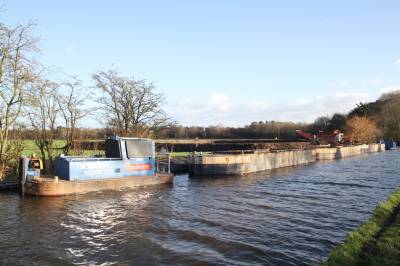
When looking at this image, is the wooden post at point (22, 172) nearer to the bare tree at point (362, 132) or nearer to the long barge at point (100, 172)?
the long barge at point (100, 172)

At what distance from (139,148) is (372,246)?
1702cm

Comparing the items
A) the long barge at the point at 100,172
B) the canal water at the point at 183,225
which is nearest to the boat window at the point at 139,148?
the long barge at the point at 100,172

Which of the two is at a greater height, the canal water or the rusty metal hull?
the rusty metal hull

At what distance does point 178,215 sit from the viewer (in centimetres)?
1756

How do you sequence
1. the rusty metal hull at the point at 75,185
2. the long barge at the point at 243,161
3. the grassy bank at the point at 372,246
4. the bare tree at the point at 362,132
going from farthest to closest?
1. the bare tree at the point at 362,132
2. the long barge at the point at 243,161
3. the rusty metal hull at the point at 75,185
4. the grassy bank at the point at 372,246

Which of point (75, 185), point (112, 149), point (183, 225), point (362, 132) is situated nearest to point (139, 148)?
point (112, 149)

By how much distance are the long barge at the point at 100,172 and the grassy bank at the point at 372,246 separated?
48.8ft

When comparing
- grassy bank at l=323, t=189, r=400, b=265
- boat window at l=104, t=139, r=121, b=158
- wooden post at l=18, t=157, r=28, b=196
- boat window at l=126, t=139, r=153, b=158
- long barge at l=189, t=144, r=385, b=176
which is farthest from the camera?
long barge at l=189, t=144, r=385, b=176

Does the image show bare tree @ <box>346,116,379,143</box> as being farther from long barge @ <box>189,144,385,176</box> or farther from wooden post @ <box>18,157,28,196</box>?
wooden post @ <box>18,157,28,196</box>

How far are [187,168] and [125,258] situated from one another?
24.9 m

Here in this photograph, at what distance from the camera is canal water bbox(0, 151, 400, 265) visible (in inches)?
465

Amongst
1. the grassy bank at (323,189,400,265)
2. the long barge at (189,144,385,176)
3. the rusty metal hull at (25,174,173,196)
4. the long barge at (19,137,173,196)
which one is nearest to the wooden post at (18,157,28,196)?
the long barge at (19,137,173,196)

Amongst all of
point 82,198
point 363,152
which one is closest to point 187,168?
point 82,198

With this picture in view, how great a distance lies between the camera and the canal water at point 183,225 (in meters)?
11.8
